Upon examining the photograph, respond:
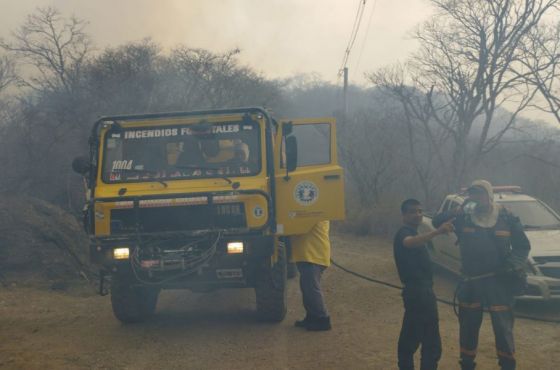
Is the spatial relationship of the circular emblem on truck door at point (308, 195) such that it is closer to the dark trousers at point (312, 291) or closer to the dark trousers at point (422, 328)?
the dark trousers at point (312, 291)

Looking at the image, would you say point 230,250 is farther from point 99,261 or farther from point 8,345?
point 8,345

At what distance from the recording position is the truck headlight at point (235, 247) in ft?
22.5

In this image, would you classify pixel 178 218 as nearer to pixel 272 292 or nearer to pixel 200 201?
pixel 200 201

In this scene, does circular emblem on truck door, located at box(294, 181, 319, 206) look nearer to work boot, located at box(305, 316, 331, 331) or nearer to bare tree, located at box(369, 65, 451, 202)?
work boot, located at box(305, 316, 331, 331)

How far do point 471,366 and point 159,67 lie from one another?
92.4 ft

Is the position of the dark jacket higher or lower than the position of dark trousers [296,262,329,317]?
higher

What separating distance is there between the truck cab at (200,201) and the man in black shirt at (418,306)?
2.37 m

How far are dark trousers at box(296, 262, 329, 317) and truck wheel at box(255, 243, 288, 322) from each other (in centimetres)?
33

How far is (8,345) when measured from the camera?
6.73 m

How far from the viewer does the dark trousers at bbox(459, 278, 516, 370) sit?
193 inches


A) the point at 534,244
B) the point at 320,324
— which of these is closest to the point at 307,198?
the point at 320,324

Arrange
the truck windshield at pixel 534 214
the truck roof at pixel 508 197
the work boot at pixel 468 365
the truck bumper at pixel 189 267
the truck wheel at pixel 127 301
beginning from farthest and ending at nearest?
the truck roof at pixel 508 197 < the truck windshield at pixel 534 214 < the truck wheel at pixel 127 301 < the truck bumper at pixel 189 267 < the work boot at pixel 468 365

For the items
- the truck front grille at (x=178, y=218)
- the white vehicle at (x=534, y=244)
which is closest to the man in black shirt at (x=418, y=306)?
the white vehicle at (x=534, y=244)

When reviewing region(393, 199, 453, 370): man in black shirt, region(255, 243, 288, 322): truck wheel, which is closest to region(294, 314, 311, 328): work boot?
region(255, 243, 288, 322): truck wheel
